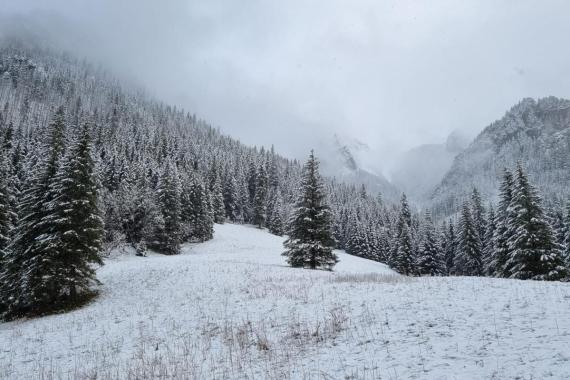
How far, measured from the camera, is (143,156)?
318 feet

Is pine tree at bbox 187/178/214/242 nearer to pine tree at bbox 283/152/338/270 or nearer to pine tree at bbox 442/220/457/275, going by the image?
pine tree at bbox 283/152/338/270

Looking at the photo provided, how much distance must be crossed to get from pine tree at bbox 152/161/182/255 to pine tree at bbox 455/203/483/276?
4267cm

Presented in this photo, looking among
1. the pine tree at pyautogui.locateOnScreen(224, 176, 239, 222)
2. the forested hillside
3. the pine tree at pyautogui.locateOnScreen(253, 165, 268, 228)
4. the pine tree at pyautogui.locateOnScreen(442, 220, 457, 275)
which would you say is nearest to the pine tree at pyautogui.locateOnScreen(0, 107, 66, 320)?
the forested hillside

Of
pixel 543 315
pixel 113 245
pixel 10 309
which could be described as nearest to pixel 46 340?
pixel 10 309

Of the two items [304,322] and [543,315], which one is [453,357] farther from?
[304,322]

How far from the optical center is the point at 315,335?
919 cm

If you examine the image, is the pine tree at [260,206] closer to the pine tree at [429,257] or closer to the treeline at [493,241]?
the treeline at [493,241]

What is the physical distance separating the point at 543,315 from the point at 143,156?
100 meters

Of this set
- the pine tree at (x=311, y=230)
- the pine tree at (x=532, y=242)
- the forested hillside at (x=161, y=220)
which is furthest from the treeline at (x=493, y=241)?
the pine tree at (x=311, y=230)

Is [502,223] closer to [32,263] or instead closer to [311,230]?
[311,230]

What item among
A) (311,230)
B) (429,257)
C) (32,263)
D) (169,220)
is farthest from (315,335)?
(429,257)

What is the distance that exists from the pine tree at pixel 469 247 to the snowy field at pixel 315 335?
139 feet

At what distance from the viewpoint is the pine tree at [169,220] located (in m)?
52.1

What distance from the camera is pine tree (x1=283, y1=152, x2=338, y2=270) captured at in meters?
29.3
